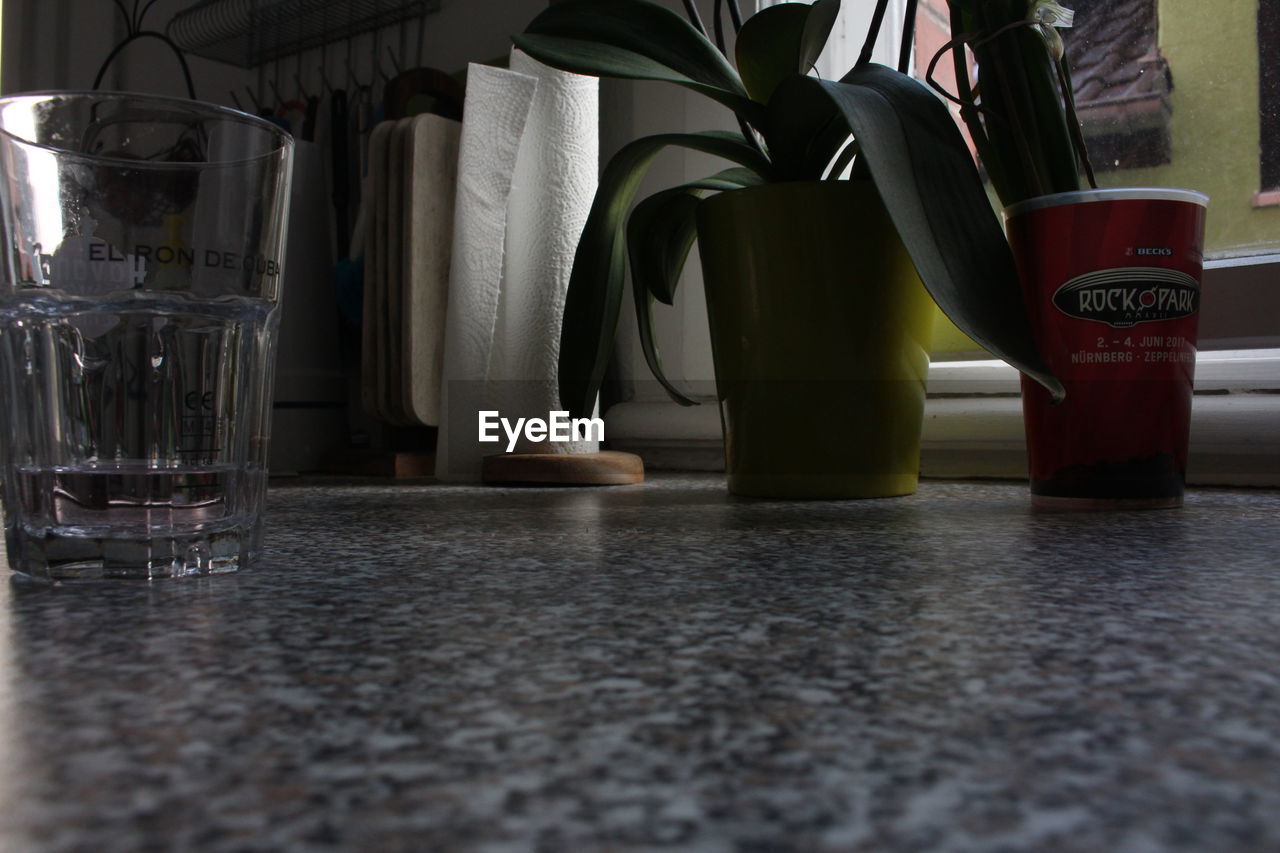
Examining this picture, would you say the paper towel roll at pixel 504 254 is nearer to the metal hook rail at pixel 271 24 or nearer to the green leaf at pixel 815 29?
the green leaf at pixel 815 29

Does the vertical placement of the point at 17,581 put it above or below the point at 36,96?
below

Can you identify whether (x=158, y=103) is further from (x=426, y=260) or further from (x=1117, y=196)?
(x=426, y=260)

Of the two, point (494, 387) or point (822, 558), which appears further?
point (494, 387)

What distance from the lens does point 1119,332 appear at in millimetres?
497

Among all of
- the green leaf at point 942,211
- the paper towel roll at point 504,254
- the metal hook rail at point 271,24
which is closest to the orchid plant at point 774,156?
the green leaf at point 942,211

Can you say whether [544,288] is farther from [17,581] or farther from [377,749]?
[377,749]

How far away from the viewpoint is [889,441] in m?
0.61

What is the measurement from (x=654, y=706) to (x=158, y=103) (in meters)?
0.24

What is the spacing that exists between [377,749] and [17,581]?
0.71 feet

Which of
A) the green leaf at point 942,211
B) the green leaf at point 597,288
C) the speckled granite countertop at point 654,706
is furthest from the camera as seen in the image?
the green leaf at point 597,288

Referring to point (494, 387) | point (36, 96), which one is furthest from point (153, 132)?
point (494, 387)

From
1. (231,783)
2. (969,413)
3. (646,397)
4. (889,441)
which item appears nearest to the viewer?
(231,783)

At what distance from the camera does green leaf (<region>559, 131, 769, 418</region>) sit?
66 cm

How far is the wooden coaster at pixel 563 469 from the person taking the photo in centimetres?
77
